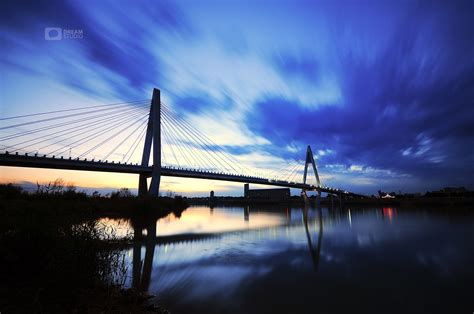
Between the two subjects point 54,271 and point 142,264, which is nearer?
point 54,271

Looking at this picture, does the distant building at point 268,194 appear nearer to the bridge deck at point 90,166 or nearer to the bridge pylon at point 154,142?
the bridge deck at point 90,166

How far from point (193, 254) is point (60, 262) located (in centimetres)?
667

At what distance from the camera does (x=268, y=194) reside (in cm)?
13038

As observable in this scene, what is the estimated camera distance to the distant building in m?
124

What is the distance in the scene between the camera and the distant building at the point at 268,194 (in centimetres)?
12424

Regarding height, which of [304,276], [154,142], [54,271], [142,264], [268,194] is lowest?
[304,276]

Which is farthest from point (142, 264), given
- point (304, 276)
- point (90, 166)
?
point (90, 166)

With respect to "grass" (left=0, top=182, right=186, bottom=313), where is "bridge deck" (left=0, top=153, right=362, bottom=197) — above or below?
above

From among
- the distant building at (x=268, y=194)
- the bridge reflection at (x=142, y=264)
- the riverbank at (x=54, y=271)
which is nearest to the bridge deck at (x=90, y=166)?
the bridge reflection at (x=142, y=264)

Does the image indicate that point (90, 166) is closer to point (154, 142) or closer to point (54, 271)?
point (154, 142)

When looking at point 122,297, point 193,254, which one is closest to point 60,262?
point 122,297

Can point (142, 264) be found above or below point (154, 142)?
below

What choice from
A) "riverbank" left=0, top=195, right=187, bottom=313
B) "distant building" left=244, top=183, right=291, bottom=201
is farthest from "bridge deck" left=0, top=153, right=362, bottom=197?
"distant building" left=244, top=183, right=291, bottom=201

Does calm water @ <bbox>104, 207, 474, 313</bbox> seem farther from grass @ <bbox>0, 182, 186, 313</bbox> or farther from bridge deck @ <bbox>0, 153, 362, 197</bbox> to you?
bridge deck @ <bbox>0, 153, 362, 197</bbox>
